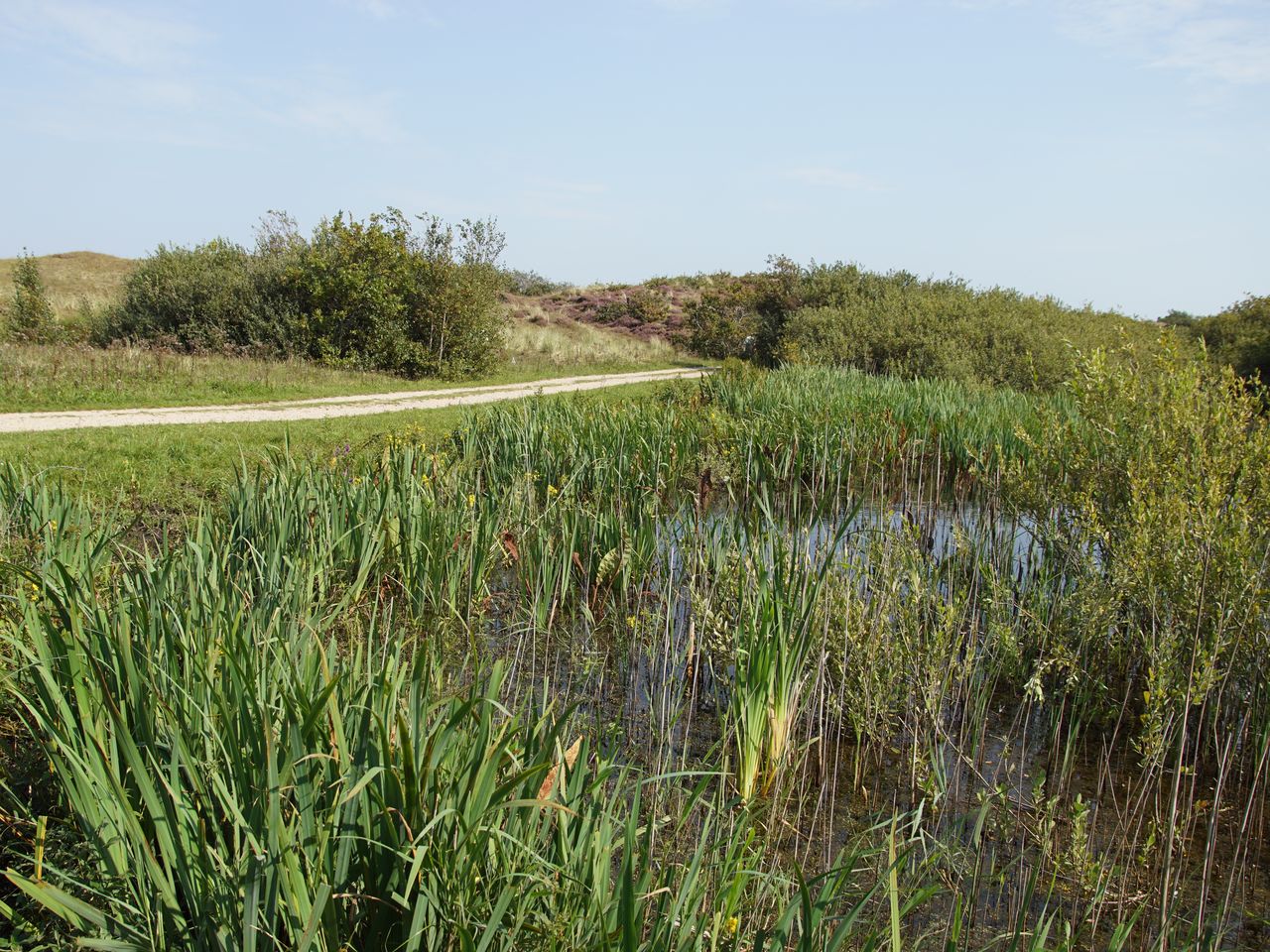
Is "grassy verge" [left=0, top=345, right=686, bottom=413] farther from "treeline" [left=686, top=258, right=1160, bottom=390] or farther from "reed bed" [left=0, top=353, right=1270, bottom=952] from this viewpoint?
"reed bed" [left=0, top=353, right=1270, bottom=952]

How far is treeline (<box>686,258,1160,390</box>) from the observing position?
18375 millimetres

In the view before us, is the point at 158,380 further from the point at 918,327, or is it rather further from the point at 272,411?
the point at 918,327

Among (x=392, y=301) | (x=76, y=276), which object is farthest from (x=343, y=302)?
(x=76, y=276)

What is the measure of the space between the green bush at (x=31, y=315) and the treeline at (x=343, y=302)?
1800mm

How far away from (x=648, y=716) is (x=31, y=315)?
2433cm

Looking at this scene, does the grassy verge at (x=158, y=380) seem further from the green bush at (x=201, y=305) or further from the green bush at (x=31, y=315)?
the green bush at (x=31, y=315)

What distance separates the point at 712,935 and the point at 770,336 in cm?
2483

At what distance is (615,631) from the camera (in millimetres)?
5238

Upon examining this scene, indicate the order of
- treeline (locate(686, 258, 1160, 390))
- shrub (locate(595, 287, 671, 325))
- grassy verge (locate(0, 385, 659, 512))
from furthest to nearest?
shrub (locate(595, 287, 671, 325)) → treeline (locate(686, 258, 1160, 390)) → grassy verge (locate(0, 385, 659, 512))

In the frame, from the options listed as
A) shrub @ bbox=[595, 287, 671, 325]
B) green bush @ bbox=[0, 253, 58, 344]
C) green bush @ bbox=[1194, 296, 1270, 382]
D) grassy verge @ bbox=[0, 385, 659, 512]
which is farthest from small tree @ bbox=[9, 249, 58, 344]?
green bush @ bbox=[1194, 296, 1270, 382]

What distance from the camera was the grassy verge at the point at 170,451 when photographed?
7578mm

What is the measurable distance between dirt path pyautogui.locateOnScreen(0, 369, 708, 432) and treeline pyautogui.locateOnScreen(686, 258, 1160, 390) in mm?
5995

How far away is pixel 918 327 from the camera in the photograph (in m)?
19.3

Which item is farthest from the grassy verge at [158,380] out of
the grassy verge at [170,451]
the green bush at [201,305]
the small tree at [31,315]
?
the small tree at [31,315]
